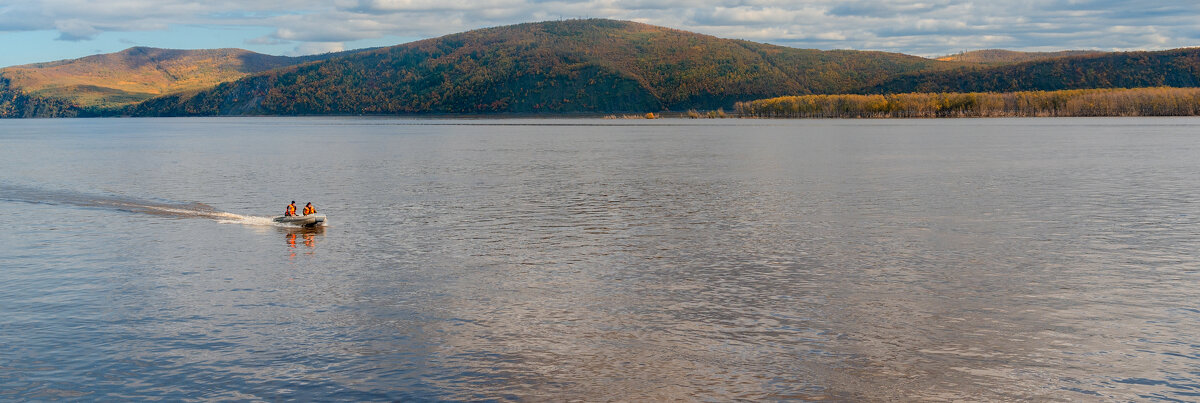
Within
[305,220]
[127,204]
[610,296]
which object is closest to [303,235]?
[305,220]

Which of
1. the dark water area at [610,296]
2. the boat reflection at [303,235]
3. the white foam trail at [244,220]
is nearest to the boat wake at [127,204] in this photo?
the white foam trail at [244,220]

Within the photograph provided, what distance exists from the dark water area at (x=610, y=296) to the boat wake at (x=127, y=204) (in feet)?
1.09

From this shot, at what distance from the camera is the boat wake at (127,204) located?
37.6 meters

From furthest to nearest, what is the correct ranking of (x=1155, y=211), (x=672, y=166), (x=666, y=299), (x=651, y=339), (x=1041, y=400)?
(x=672, y=166), (x=1155, y=211), (x=666, y=299), (x=651, y=339), (x=1041, y=400)

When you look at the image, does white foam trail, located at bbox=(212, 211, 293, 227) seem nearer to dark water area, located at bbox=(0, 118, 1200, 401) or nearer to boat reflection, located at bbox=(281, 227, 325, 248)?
dark water area, located at bbox=(0, 118, 1200, 401)

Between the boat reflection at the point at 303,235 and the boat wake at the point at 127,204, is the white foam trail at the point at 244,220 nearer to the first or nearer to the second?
the boat wake at the point at 127,204

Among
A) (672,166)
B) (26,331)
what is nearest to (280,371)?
(26,331)

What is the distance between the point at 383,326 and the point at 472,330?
178cm

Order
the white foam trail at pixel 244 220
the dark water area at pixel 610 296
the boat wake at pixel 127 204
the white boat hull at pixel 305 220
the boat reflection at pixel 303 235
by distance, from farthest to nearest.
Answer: the boat wake at pixel 127 204 → the white foam trail at pixel 244 220 → the white boat hull at pixel 305 220 → the boat reflection at pixel 303 235 → the dark water area at pixel 610 296

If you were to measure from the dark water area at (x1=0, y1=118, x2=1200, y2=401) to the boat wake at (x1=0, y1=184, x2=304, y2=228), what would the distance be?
33cm

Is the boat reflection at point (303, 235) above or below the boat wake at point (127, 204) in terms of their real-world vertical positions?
below

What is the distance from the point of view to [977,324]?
1831 cm

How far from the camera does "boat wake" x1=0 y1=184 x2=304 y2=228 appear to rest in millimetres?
37594

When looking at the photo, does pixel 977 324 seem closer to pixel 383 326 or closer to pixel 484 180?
pixel 383 326
